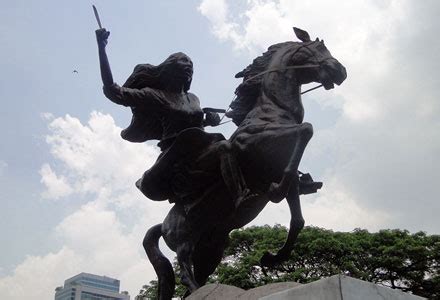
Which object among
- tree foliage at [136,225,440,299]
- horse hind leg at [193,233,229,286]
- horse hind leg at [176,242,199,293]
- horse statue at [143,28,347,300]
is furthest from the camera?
tree foliage at [136,225,440,299]

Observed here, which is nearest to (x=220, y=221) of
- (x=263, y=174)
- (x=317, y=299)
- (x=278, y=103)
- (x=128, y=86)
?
(x=263, y=174)

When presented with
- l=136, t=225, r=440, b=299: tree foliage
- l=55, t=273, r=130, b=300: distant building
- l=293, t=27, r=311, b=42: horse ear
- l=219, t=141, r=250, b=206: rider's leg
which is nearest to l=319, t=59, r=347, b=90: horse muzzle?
l=293, t=27, r=311, b=42: horse ear

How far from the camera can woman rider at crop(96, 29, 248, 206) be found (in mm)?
6801

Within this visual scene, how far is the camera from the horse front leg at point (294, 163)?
5711 millimetres

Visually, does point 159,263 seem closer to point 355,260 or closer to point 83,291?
point 355,260

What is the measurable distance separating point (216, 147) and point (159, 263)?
185 cm

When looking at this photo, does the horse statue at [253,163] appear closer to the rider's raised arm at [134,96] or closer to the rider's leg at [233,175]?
the rider's leg at [233,175]

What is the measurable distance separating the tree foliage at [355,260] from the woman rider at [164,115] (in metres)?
12.7

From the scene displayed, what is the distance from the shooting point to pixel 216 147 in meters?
6.60

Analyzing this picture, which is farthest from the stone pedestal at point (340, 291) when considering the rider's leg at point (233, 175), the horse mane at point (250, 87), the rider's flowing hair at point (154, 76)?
the rider's flowing hair at point (154, 76)

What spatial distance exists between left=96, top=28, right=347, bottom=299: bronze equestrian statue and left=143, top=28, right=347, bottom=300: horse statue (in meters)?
0.01

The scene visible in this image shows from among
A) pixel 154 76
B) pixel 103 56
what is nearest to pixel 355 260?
pixel 154 76

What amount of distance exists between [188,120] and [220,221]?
1.40 metres

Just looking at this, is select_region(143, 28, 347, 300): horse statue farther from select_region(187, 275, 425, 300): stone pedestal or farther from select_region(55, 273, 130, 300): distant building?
select_region(55, 273, 130, 300): distant building
